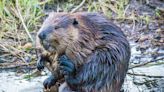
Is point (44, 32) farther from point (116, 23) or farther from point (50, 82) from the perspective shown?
point (116, 23)

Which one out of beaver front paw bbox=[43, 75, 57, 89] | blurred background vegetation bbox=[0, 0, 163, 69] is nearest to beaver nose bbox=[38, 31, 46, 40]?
beaver front paw bbox=[43, 75, 57, 89]

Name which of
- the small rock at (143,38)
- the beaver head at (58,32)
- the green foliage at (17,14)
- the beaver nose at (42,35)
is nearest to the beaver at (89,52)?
the beaver head at (58,32)

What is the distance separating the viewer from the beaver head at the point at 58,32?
9.62ft

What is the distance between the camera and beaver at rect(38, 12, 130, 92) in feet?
10.0

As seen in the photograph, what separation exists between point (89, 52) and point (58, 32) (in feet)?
0.78

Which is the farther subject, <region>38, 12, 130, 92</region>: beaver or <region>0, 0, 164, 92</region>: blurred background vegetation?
<region>0, 0, 164, 92</region>: blurred background vegetation

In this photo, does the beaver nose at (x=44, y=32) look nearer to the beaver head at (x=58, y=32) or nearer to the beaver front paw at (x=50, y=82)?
the beaver head at (x=58, y=32)

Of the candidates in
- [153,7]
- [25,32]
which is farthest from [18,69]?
[153,7]

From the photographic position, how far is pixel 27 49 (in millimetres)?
4168

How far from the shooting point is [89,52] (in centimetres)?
311

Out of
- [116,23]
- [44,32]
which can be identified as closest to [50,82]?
[44,32]

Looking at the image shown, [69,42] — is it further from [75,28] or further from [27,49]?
[27,49]

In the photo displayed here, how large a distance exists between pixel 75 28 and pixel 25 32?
1396mm

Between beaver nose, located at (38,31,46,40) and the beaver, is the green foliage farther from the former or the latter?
beaver nose, located at (38,31,46,40)
